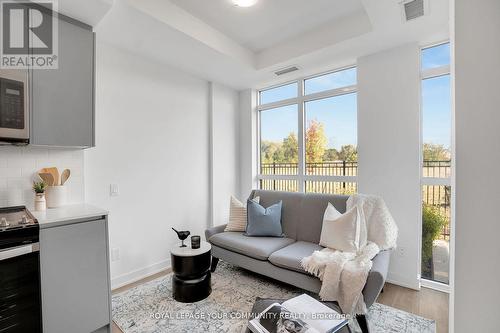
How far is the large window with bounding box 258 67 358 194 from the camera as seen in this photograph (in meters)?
3.27

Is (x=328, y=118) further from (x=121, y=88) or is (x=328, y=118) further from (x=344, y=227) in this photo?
(x=121, y=88)

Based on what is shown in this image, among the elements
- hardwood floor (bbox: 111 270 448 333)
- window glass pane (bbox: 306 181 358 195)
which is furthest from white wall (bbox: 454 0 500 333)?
window glass pane (bbox: 306 181 358 195)

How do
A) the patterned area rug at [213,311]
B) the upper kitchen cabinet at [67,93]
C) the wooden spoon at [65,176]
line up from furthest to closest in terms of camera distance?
the wooden spoon at [65,176] → the patterned area rug at [213,311] → the upper kitchen cabinet at [67,93]

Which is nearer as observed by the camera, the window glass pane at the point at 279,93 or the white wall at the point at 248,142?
the window glass pane at the point at 279,93

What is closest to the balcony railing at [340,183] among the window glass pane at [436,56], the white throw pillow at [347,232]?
the white throw pillow at [347,232]

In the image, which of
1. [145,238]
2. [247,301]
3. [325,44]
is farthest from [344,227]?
[145,238]

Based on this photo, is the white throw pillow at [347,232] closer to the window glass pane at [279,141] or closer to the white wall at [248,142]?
the window glass pane at [279,141]

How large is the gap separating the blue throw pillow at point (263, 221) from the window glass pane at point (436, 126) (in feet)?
5.66

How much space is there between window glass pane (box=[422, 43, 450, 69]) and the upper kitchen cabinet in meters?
3.33

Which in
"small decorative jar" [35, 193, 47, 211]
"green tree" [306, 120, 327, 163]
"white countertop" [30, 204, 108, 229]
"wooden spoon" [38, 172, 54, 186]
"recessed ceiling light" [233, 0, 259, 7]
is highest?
"recessed ceiling light" [233, 0, 259, 7]

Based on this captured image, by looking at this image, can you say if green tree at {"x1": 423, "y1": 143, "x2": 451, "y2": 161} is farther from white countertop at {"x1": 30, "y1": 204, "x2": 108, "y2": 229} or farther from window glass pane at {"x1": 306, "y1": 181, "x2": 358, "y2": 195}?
white countertop at {"x1": 30, "y1": 204, "x2": 108, "y2": 229}

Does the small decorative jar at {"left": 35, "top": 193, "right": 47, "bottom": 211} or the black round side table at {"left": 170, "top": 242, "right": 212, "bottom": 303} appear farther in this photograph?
the black round side table at {"left": 170, "top": 242, "right": 212, "bottom": 303}

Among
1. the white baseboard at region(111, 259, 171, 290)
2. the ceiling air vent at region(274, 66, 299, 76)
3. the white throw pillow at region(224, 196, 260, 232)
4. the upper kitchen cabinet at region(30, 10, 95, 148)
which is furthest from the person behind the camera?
the ceiling air vent at region(274, 66, 299, 76)

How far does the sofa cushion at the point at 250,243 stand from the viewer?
8.21 feet
